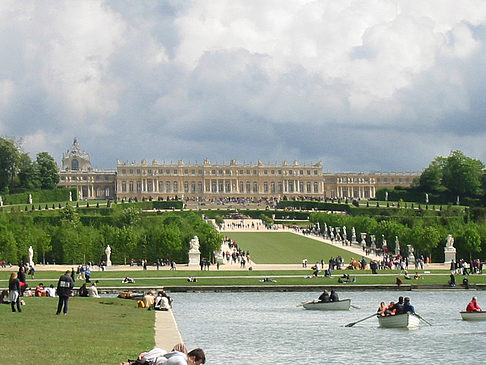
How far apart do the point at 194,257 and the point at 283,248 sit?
1126 cm

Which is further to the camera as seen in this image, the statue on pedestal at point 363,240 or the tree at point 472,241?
the statue on pedestal at point 363,240

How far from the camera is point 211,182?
472 ft

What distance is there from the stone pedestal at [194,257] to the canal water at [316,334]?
15566 millimetres

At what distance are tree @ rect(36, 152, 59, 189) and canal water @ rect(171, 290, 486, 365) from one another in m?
82.9

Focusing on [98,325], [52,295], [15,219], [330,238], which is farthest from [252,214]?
[98,325]

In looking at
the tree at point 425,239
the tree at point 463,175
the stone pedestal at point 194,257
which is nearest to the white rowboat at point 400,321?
the stone pedestal at point 194,257

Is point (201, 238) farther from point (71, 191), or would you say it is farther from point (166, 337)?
point (71, 191)

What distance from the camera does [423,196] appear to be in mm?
107750

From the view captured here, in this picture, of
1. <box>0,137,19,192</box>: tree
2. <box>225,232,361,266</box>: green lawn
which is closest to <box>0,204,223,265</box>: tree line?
<box>225,232,361,266</box>: green lawn

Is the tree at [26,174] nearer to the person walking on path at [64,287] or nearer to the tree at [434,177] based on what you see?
the tree at [434,177]

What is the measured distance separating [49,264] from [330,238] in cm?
2751

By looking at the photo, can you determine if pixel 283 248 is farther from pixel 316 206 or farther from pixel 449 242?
pixel 316 206

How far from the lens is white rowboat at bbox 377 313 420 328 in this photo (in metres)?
21.0

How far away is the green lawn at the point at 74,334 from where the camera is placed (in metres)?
13.8
